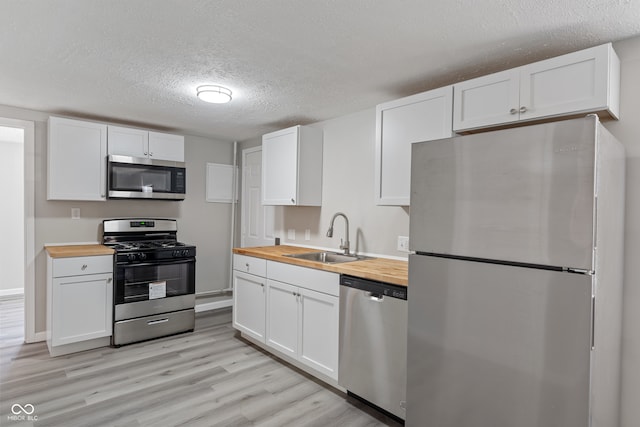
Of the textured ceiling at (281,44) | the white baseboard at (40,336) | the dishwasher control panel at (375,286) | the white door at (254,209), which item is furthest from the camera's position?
the white door at (254,209)

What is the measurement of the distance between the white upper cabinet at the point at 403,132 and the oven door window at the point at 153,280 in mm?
2269

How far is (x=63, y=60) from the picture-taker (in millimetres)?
2246

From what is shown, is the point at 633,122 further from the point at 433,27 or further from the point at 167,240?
the point at 167,240

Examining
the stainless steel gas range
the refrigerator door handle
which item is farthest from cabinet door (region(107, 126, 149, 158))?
the refrigerator door handle

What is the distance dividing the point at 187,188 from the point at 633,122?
13.9 feet

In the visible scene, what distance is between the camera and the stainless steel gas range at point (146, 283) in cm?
332

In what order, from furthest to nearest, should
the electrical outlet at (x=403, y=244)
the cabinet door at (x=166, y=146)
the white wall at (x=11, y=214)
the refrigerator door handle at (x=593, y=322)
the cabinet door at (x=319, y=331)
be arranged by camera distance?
the white wall at (x=11, y=214)
the cabinet door at (x=166, y=146)
the electrical outlet at (x=403, y=244)
the cabinet door at (x=319, y=331)
the refrigerator door handle at (x=593, y=322)

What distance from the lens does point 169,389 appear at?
2.56 meters

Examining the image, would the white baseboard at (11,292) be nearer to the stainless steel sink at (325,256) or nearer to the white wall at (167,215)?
the white wall at (167,215)

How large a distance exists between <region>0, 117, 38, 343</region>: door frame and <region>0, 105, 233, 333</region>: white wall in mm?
34

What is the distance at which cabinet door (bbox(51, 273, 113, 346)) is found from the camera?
3.04 m

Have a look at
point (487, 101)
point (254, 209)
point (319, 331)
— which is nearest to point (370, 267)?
point (319, 331)

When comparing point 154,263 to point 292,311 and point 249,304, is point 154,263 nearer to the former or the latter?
point 249,304

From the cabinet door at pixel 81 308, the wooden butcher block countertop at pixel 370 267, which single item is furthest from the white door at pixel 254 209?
the cabinet door at pixel 81 308
